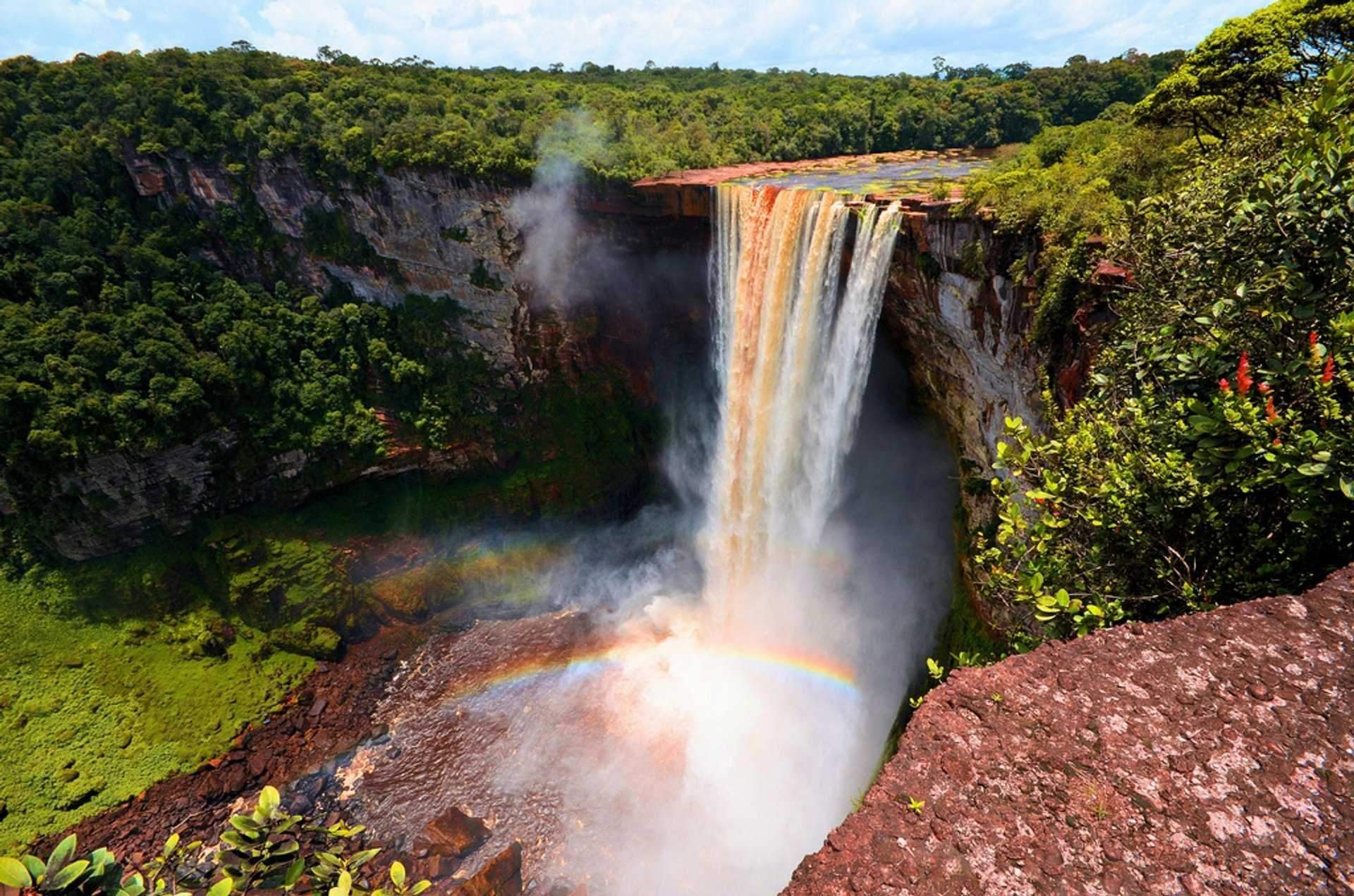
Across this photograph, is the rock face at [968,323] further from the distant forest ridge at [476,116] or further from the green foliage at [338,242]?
the green foliage at [338,242]

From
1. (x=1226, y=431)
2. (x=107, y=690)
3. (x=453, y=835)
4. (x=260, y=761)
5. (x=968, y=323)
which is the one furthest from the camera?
(x=107, y=690)

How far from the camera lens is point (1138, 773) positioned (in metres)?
3.23

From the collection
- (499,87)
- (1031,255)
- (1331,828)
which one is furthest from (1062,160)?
(499,87)

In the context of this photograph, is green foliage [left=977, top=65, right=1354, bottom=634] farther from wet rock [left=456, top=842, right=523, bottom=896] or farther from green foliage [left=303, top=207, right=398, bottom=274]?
green foliage [left=303, top=207, right=398, bottom=274]

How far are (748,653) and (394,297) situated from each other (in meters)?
20.3

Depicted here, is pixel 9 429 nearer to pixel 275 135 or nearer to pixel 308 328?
pixel 308 328

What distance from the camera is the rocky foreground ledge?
2.91m

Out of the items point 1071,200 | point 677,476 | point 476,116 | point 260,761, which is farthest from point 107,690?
point 1071,200

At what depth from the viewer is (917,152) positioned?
85.7ft

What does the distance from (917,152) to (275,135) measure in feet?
84.5

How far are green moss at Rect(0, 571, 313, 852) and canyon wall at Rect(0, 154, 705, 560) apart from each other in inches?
86.0

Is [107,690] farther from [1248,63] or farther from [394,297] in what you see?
[1248,63]

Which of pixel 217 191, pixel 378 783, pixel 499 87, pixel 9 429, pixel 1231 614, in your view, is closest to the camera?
pixel 1231 614

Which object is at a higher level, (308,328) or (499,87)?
(499,87)
